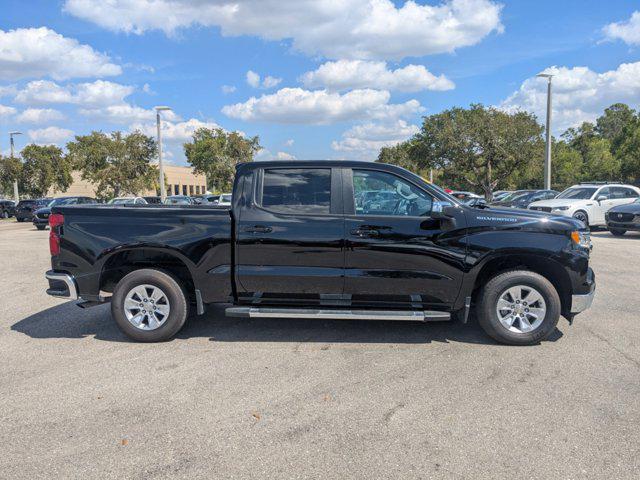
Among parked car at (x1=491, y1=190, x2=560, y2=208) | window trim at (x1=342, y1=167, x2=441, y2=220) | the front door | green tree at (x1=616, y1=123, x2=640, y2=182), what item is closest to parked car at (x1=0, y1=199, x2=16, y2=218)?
parked car at (x1=491, y1=190, x2=560, y2=208)

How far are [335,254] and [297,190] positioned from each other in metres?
0.81

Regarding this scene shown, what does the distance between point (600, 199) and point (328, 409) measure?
1717cm

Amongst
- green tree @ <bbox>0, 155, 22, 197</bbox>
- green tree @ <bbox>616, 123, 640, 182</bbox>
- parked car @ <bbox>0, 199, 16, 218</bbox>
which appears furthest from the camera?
green tree @ <bbox>0, 155, 22, 197</bbox>

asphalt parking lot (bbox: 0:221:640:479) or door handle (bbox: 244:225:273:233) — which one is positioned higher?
door handle (bbox: 244:225:273:233)

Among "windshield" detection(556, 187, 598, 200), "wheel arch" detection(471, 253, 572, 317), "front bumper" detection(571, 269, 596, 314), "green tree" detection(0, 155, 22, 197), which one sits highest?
"green tree" detection(0, 155, 22, 197)

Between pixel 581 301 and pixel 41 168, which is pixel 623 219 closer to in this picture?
pixel 581 301

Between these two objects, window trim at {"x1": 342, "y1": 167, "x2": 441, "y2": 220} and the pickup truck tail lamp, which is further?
the pickup truck tail lamp

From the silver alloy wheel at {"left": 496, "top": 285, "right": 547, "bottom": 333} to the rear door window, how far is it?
2.10 metres

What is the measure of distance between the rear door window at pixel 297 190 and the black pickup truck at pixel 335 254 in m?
0.01

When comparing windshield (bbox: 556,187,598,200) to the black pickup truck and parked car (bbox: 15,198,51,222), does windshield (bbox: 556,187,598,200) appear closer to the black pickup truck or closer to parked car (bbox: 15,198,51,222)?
the black pickup truck

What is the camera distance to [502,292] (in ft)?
16.4

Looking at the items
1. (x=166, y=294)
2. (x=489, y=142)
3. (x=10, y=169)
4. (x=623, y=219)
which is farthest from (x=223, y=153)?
(x=166, y=294)

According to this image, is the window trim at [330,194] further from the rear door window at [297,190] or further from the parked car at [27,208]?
the parked car at [27,208]

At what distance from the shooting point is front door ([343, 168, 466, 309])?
193 inches
